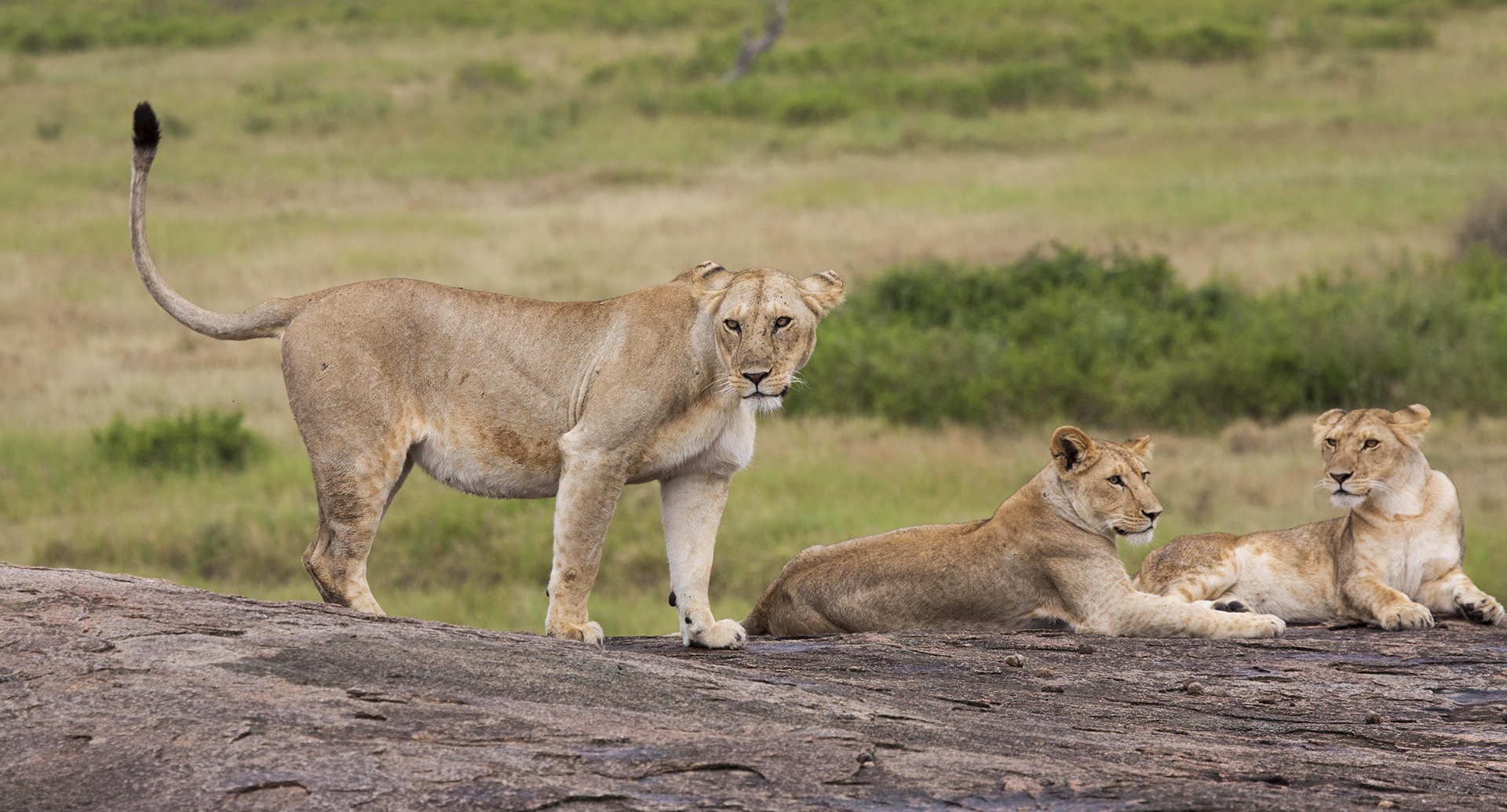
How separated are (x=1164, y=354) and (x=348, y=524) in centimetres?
1463

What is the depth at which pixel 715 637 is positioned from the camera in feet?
19.1

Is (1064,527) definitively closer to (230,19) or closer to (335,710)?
(335,710)

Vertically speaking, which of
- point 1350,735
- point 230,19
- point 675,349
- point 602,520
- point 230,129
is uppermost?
point 230,19

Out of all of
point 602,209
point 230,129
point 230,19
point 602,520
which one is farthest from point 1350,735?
point 230,19

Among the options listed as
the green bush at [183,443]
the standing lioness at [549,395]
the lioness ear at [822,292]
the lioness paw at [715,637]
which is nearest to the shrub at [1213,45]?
the green bush at [183,443]

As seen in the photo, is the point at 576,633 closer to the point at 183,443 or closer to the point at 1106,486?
the point at 1106,486

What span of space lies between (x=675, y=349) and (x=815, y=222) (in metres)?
21.0

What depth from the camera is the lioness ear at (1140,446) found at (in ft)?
22.9

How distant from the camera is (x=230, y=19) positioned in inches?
2103

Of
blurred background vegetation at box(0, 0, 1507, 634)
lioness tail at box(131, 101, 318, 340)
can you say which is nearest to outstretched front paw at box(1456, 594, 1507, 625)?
lioness tail at box(131, 101, 318, 340)

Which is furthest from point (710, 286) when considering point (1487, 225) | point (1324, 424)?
point (1487, 225)

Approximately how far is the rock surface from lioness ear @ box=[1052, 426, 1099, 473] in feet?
4.47

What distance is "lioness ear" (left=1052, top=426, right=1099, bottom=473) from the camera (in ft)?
21.9

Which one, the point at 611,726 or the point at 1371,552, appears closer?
the point at 611,726
